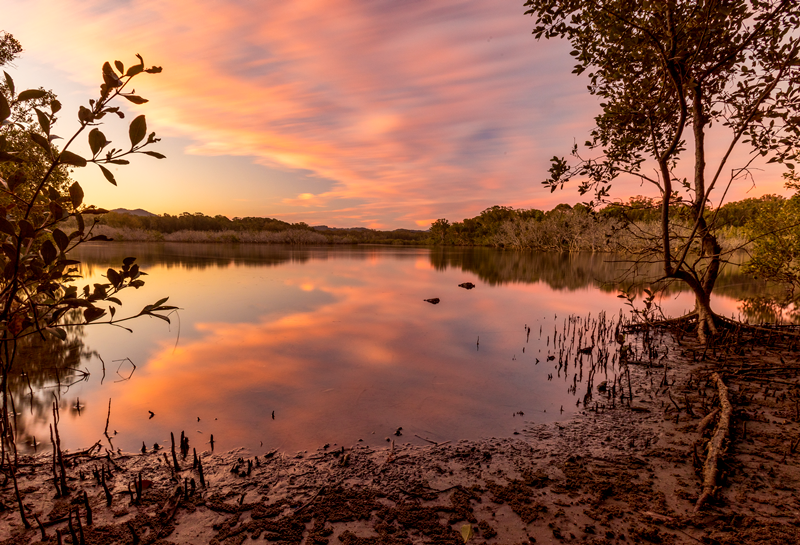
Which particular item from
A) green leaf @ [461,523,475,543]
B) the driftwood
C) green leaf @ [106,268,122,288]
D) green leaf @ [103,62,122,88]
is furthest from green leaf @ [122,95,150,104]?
the driftwood

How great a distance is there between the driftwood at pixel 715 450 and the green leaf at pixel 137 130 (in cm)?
487

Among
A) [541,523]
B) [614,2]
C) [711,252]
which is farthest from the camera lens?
[711,252]

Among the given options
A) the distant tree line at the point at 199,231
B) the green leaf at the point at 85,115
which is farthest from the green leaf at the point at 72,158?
the distant tree line at the point at 199,231

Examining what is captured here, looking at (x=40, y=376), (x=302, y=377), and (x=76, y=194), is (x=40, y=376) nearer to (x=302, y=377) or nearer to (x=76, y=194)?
(x=302, y=377)

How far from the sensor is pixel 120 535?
9.57ft

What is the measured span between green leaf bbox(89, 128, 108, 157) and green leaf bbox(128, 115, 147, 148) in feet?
0.41

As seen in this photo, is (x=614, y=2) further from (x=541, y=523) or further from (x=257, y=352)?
(x=257, y=352)

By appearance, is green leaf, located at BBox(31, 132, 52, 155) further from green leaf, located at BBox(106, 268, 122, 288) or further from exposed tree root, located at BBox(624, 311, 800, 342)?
exposed tree root, located at BBox(624, 311, 800, 342)

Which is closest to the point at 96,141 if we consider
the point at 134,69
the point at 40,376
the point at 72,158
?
the point at 72,158

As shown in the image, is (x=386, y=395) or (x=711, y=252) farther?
(x=711, y=252)

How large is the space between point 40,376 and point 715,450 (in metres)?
10.1

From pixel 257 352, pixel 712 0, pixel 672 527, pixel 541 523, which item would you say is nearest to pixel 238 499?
pixel 541 523

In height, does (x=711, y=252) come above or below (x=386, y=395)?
above

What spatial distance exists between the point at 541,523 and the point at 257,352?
7349 mm
